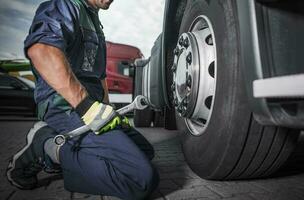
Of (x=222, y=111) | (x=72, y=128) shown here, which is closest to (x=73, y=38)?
(x=72, y=128)

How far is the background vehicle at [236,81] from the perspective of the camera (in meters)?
0.82

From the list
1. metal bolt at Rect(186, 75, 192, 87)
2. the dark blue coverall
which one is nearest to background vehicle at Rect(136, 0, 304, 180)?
metal bolt at Rect(186, 75, 192, 87)

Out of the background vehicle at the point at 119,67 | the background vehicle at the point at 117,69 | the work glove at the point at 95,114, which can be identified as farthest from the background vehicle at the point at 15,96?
the work glove at the point at 95,114

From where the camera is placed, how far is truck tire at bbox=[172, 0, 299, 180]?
45.2 inches

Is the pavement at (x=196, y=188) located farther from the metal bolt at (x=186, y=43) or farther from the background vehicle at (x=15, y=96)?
the background vehicle at (x=15, y=96)

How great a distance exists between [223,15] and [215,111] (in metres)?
0.39

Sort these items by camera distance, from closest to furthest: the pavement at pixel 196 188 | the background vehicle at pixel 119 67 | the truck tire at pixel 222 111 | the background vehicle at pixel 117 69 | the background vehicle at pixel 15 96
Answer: the truck tire at pixel 222 111, the pavement at pixel 196 188, the background vehicle at pixel 117 69, the background vehicle at pixel 119 67, the background vehicle at pixel 15 96

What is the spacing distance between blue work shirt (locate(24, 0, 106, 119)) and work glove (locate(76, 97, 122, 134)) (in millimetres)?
241

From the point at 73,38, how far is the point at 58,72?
27cm

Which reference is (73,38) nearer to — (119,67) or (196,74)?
(196,74)

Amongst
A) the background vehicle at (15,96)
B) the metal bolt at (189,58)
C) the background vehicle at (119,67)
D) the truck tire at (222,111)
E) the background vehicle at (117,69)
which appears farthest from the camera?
the background vehicle at (15,96)

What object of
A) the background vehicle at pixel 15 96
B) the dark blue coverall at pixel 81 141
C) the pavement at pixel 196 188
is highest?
the dark blue coverall at pixel 81 141

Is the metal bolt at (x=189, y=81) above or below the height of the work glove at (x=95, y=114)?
above

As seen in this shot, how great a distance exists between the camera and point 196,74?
140 centimetres
